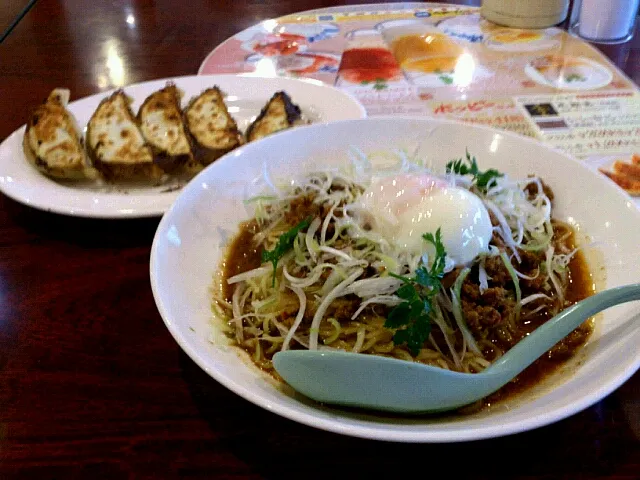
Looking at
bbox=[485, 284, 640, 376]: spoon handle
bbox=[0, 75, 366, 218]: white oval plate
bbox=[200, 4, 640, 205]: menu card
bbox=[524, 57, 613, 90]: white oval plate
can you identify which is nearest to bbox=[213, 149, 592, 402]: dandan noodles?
bbox=[485, 284, 640, 376]: spoon handle

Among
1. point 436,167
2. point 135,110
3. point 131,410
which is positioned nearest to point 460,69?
point 436,167

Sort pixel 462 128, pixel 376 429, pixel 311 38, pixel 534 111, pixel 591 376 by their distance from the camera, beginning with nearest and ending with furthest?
pixel 376 429, pixel 591 376, pixel 462 128, pixel 534 111, pixel 311 38

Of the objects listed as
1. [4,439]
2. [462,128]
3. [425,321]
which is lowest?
[4,439]

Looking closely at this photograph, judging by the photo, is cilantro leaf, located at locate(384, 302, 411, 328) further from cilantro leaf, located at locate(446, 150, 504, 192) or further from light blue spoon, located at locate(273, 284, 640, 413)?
cilantro leaf, located at locate(446, 150, 504, 192)

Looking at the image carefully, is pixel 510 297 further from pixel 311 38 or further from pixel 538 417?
pixel 311 38

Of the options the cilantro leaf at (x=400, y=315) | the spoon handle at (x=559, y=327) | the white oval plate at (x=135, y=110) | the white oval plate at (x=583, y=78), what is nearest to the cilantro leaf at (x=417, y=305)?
the cilantro leaf at (x=400, y=315)

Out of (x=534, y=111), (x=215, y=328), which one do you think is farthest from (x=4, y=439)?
(x=534, y=111)
